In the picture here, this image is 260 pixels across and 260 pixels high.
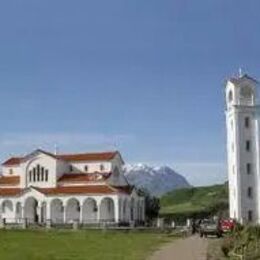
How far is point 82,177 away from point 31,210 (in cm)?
814

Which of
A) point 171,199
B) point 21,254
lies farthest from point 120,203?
point 171,199

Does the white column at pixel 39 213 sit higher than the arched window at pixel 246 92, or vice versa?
the arched window at pixel 246 92

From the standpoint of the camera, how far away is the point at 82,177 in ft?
315

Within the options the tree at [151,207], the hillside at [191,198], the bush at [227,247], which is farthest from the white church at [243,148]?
the bush at [227,247]

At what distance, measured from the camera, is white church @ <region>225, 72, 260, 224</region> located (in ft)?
288

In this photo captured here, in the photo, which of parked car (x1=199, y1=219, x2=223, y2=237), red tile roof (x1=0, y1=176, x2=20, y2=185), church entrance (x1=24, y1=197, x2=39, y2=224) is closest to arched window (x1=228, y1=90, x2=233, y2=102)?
church entrance (x1=24, y1=197, x2=39, y2=224)

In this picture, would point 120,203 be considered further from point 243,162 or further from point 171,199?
point 171,199

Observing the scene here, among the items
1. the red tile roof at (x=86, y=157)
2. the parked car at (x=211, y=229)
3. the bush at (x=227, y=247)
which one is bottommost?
the bush at (x=227, y=247)

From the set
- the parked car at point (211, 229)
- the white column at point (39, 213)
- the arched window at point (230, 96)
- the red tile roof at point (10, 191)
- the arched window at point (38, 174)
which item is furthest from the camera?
the arched window at point (38, 174)

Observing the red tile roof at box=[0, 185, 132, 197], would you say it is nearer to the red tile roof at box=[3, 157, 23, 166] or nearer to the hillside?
the red tile roof at box=[3, 157, 23, 166]

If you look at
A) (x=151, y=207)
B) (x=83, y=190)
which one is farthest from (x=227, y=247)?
(x=151, y=207)

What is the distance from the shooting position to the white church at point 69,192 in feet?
299

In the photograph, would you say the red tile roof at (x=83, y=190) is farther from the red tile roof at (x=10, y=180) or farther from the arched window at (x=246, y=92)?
the arched window at (x=246, y=92)

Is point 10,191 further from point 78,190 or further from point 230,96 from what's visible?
point 230,96
